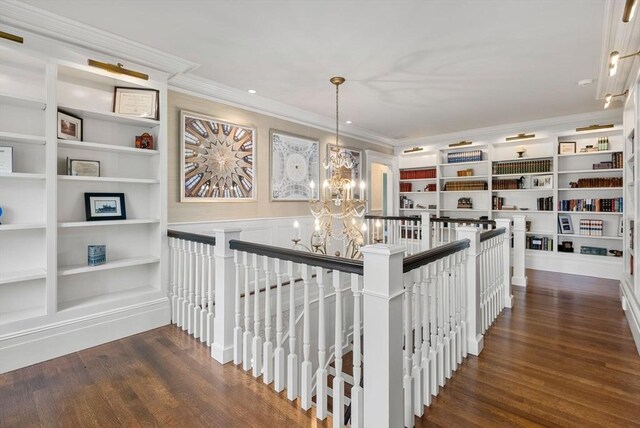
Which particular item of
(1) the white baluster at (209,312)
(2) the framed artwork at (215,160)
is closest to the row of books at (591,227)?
(2) the framed artwork at (215,160)

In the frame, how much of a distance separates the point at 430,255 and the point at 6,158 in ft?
10.1

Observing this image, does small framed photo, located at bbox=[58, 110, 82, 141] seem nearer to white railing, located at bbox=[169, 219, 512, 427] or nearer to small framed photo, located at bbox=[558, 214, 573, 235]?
white railing, located at bbox=[169, 219, 512, 427]

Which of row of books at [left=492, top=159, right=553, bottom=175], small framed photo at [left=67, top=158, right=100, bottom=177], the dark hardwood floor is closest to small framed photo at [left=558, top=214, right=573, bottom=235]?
row of books at [left=492, top=159, right=553, bottom=175]

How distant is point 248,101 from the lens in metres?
4.07

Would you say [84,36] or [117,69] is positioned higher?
[84,36]

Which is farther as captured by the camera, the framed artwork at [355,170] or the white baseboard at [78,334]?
the framed artwork at [355,170]

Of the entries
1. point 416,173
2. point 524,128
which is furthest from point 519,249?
point 416,173

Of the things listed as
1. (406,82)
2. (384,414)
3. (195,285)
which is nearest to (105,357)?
(195,285)

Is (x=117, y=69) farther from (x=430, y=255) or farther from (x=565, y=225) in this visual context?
(x=565, y=225)

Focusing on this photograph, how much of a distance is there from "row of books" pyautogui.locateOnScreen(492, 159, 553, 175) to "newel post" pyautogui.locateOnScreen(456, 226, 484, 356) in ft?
13.1

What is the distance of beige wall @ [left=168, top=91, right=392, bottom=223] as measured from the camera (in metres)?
3.43

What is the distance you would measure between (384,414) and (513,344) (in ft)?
5.97

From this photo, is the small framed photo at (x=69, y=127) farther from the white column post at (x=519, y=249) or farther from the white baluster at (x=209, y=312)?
the white column post at (x=519, y=249)

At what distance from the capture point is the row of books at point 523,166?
5.39 meters
